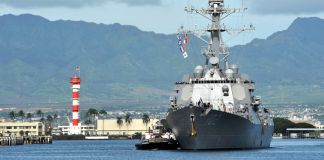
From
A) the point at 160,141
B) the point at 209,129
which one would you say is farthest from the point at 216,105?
the point at 160,141

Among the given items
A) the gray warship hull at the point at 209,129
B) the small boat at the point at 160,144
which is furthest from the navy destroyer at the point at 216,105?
the small boat at the point at 160,144

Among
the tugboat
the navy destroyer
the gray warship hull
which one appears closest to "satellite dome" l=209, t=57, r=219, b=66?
the navy destroyer

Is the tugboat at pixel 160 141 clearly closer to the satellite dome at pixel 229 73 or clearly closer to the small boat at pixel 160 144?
the small boat at pixel 160 144

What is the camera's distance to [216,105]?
11681cm

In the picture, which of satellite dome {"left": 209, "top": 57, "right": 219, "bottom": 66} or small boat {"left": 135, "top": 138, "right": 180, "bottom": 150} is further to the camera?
small boat {"left": 135, "top": 138, "right": 180, "bottom": 150}

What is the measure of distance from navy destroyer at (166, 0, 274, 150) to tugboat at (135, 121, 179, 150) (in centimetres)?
712

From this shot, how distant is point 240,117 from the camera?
113375 mm

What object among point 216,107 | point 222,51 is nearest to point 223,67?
point 222,51

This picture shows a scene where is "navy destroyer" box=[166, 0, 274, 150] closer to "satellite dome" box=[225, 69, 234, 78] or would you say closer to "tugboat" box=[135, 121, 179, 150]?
"satellite dome" box=[225, 69, 234, 78]

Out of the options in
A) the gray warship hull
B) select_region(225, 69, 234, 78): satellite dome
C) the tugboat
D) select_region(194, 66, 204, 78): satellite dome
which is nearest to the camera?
the gray warship hull

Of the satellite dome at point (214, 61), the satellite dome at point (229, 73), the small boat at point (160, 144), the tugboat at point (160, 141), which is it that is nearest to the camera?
the satellite dome at point (214, 61)

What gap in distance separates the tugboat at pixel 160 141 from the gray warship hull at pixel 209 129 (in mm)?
11071

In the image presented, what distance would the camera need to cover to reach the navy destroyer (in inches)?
4402

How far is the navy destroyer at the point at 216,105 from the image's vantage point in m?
112
